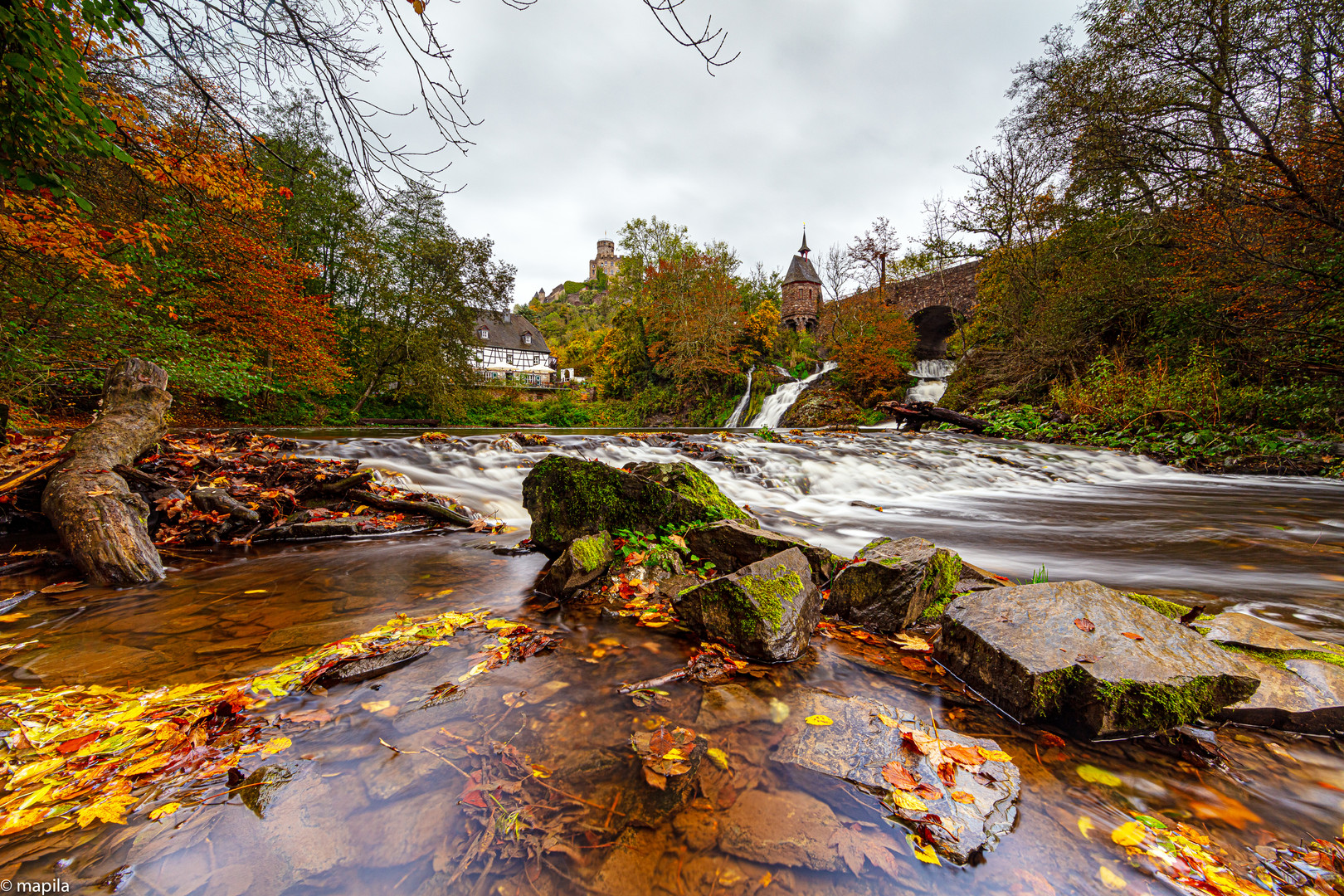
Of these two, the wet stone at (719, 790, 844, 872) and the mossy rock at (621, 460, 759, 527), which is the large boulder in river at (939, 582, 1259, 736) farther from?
the mossy rock at (621, 460, 759, 527)

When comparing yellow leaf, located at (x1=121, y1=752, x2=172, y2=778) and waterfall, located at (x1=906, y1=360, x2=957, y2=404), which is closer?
yellow leaf, located at (x1=121, y1=752, x2=172, y2=778)

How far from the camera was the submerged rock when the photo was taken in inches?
127

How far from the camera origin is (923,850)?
1.38 metres

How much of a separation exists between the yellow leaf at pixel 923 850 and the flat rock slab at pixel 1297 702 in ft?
5.20

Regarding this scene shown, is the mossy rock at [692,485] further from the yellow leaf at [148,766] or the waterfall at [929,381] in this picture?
the waterfall at [929,381]

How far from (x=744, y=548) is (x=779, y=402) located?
73.9 feet

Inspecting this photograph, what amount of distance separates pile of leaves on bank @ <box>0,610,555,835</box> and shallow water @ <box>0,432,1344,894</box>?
3.0 inches

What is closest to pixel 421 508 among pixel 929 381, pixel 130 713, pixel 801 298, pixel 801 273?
pixel 130 713

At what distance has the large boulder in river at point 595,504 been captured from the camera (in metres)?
3.89

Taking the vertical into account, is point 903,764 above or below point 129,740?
below

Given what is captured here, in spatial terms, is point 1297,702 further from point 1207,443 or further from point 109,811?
point 1207,443

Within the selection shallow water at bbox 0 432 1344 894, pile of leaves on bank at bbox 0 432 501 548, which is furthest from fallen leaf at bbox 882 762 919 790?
pile of leaves on bank at bbox 0 432 501 548

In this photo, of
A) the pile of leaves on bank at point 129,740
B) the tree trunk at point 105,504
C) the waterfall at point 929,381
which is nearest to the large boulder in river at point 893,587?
the pile of leaves on bank at point 129,740

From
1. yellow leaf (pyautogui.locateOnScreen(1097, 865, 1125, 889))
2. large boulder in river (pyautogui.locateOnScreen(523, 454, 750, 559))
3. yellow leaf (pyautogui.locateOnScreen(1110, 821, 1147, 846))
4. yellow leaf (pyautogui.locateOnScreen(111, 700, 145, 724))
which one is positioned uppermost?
large boulder in river (pyautogui.locateOnScreen(523, 454, 750, 559))
